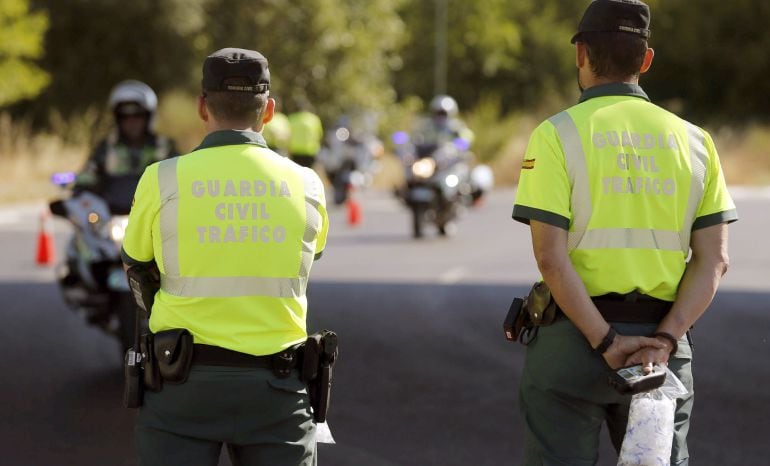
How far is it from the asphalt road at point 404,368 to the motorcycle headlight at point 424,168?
1.88m

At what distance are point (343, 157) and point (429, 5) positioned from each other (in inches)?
1501

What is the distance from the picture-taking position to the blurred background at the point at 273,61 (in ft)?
116

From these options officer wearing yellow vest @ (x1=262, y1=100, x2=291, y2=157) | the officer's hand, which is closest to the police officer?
the officer's hand

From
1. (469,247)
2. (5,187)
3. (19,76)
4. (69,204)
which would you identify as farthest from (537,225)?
(19,76)

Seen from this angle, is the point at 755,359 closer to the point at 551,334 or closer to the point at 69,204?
the point at 69,204

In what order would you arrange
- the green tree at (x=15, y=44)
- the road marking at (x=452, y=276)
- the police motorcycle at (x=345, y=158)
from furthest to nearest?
the green tree at (x=15, y=44) → the police motorcycle at (x=345, y=158) → the road marking at (x=452, y=276)

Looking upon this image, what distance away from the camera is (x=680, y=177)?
4320 millimetres

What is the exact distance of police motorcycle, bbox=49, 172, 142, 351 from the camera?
31.0 feet

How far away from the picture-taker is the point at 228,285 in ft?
13.8

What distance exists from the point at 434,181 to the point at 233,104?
1577 centimetres

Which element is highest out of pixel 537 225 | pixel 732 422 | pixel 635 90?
pixel 635 90

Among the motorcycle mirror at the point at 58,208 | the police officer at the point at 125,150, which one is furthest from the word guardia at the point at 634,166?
the motorcycle mirror at the point at 58,208

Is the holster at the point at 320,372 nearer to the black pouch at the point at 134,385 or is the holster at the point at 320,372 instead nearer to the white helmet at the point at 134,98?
the black pouch at the point at 134,385

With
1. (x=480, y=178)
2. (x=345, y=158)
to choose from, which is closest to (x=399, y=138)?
(x=480, y=178)
